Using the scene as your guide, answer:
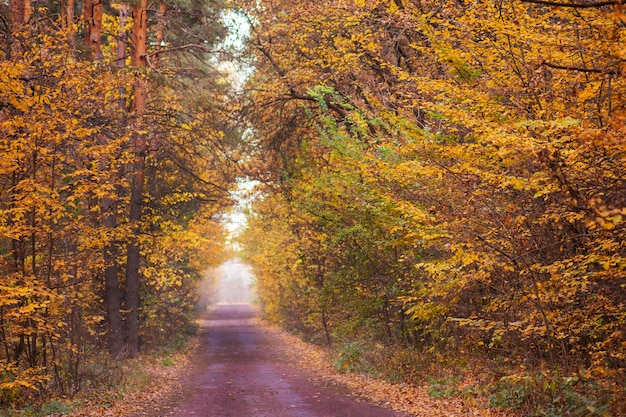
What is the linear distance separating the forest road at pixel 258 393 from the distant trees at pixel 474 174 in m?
2.14

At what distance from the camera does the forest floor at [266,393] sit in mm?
10438

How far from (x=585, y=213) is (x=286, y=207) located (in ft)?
47.6

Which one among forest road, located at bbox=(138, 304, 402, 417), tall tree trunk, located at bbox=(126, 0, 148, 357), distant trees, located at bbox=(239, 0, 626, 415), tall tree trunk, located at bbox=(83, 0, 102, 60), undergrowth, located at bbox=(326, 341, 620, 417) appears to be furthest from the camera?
tall tree trunk, located at bbox=(126, 0, 148, 357)

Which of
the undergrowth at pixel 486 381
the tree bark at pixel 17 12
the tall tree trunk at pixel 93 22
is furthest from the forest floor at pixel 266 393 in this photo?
the tall tree trunk at pixel 93 22

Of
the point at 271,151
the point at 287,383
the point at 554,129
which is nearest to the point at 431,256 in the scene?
the point at 287,383

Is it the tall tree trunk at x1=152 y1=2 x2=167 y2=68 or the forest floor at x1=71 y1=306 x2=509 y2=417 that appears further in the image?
the tall tree trunk at x1=152 y1=2 x2=167 y2=68

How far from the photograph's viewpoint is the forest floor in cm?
1044

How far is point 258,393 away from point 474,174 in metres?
6.75

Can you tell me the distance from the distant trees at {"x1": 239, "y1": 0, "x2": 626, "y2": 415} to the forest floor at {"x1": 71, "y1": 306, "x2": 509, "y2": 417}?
4.76ft

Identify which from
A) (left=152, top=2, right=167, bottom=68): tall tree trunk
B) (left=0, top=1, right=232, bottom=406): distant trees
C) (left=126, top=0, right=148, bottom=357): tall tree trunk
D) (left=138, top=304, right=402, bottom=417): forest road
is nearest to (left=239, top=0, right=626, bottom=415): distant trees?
(left=138, top=304, right=402, bottom=417): forest road

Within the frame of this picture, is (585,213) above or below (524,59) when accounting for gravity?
below

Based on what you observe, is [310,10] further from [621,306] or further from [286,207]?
[621,306]

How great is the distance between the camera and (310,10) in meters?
14.9

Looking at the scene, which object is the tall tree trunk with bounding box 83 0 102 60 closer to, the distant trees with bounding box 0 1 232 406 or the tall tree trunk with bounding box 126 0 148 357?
the distant trees with bounding box 0 1 232 406
